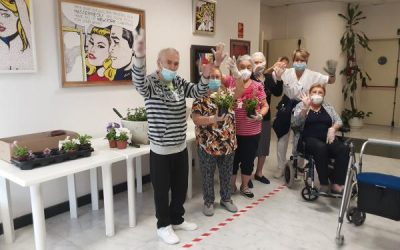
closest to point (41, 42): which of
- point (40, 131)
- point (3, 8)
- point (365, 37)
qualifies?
point (3, 8)

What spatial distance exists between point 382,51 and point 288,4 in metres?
2.38

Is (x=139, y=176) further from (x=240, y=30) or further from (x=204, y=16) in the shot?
(x=240, y=30)

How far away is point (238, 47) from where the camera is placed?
510cm

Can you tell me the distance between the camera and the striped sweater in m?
2.33

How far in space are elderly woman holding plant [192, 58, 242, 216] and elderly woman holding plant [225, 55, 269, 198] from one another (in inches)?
9.6

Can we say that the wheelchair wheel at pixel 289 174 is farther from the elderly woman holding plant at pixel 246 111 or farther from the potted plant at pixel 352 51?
the potted plant at pixel 352 51

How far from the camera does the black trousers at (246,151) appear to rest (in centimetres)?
323

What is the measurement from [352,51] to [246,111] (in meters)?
5.28

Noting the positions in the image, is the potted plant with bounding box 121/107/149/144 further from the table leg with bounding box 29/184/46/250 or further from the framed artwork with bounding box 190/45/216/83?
the framed artwork with bounding box 190/45/216/83

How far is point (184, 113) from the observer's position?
2473mm

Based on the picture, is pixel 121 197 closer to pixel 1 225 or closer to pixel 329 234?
pixel 1 225

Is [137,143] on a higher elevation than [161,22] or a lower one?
lower

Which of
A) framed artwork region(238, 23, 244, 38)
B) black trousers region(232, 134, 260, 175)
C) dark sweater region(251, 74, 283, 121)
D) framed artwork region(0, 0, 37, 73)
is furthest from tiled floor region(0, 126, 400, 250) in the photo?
framed artwork region(238, 23, 244, 38)

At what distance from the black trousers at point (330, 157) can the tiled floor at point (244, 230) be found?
0.31 metres
